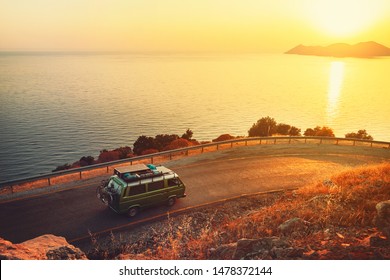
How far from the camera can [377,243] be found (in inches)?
273

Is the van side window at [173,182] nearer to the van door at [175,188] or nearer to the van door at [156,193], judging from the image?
the van door at [175,188]

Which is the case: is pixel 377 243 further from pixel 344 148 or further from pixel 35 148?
pixel 35 148

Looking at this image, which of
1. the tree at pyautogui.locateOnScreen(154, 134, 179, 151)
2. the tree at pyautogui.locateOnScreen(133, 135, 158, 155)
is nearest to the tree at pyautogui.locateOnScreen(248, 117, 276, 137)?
the tree at pyautogui.locateOnScreen(154, 134, 179, 151)

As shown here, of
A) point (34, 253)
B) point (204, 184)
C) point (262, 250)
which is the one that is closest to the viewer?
point (262, 250)

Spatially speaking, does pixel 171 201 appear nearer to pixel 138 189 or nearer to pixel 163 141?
pixel 138 189

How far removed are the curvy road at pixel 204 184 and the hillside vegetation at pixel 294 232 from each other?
1.17m

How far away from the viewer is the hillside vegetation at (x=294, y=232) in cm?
718

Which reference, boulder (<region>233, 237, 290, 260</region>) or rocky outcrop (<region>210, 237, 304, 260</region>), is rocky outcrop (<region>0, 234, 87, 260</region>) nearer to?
rocky outcrop (<region>210, 237, 304, 260</region>)

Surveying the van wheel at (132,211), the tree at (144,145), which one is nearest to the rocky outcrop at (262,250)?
the van wheel at (132,211)

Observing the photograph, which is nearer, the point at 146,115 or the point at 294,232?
the point at 294,232

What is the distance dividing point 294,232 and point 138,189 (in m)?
6.20

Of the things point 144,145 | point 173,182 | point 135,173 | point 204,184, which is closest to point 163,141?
point 144,145

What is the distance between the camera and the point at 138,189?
12.3m

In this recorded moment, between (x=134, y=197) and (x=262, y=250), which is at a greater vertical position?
(x=262, y=250)
